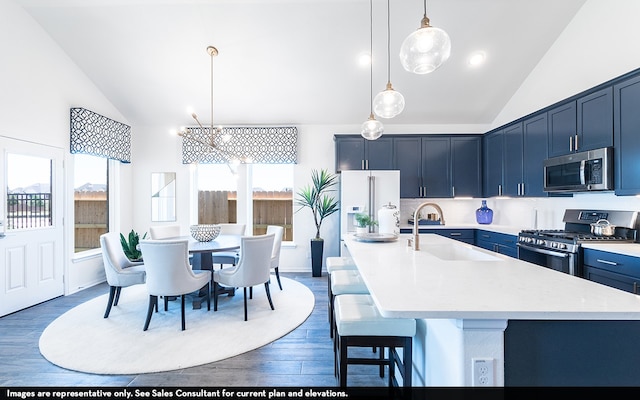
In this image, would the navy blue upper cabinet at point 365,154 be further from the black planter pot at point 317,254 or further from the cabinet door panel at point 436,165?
the black planter pot at point 317,254

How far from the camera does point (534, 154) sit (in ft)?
12.5

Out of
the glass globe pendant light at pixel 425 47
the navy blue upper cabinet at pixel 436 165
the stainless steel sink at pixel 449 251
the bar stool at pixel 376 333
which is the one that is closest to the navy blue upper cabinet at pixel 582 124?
the navy blue upper cabinet at pixel 436 165

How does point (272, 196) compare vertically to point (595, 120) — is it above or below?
below

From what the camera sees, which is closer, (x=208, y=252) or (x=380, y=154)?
(x=208, y=252)

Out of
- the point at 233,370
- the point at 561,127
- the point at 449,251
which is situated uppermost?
the point at 561,127

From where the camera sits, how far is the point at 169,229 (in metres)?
4.28

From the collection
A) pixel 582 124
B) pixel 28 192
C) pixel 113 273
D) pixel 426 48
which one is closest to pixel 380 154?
pixel 582 124

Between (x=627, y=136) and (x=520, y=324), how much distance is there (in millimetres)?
2745

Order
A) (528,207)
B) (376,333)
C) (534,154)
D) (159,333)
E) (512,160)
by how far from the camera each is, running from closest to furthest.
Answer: (376,333)
(159,333)
(534,154)
(512,160)
(528,207)

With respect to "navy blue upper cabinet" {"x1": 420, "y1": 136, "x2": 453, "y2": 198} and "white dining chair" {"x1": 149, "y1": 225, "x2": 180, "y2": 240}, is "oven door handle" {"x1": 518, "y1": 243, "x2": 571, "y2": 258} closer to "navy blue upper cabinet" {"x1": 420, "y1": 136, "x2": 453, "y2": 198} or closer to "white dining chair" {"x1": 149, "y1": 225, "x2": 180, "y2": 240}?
"navy blue upper cabinet" {"x1": 420, "y1": 136, "x2": 453, "y2": 198}

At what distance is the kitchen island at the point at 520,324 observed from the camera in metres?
0.98

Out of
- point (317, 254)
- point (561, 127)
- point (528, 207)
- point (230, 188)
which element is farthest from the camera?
point (230, 188)

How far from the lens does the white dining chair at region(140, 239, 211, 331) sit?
9.12 feet

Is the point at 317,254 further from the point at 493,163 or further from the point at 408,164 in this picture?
the point at 493,163
